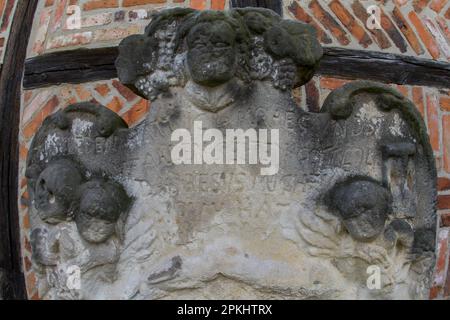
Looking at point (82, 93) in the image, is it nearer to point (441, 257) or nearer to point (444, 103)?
point (444, 103)

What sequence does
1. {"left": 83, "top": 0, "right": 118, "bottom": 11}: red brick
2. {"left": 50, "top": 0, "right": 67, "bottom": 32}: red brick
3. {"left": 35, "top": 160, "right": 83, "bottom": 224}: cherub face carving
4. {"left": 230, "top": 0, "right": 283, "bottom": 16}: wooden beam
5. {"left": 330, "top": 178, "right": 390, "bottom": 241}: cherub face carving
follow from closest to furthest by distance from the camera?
{"left": 330, "top": 178, "right": 390, "bottom": 241}: cherub face carving, {"left": 35, "top": 160, "right": 83, "bottom": 224}: cherub face carving, {"left": 230, "top": 0, "right": 283, "bottom": 16}: wooden beam, {"left": 83, "top": 0, "right": 118, "bottom": 11}: red brick, {"left": 50, "top": 0, "right": 67, "bottom": 32}: red brick

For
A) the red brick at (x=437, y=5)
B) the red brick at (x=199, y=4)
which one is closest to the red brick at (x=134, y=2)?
the red brick at (x=199, y=4)

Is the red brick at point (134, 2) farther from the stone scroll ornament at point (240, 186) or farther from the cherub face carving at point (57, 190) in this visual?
the cherub face carving at point (57, 190)

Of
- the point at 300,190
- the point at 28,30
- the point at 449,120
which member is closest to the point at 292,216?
the point at 300,190

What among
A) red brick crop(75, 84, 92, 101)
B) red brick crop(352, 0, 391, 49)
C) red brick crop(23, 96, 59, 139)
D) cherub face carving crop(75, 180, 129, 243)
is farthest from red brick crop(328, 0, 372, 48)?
cherub face carving crop(75, 180, 129, 243)

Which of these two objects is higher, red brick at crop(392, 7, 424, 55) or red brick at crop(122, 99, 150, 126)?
red brick at crop(392, 7, 424, 55)

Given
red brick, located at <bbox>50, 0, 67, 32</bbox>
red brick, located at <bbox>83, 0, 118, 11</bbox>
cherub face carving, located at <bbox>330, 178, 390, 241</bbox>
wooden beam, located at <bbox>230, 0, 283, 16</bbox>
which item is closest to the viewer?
cherub face carving, located at <bbox>330, 178, 390, 241</bbox>

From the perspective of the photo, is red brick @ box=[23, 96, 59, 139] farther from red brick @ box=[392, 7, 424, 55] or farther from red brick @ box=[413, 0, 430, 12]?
red brick @ box=[413, 0, 430, 12]

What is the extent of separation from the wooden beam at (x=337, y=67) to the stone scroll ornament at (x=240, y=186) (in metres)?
1.55

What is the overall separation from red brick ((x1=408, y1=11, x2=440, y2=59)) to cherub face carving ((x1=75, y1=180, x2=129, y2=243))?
2.17 metres

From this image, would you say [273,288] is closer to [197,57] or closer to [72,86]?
[197,57]

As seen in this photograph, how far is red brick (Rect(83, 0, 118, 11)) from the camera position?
159 inches

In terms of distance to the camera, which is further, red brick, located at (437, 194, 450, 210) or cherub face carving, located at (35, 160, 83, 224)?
red brick, located at (437, 194, 450, 210)

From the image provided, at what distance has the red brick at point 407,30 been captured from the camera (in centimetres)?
407
